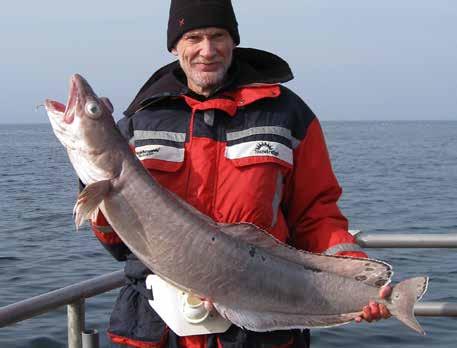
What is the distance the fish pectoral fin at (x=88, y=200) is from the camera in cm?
375

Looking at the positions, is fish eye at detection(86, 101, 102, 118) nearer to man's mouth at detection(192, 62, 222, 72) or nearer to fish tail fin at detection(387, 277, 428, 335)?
man's mouth at detection(192, 62, 222, 72)

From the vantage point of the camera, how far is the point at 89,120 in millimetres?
3936

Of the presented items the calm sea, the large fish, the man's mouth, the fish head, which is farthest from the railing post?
the calm sea

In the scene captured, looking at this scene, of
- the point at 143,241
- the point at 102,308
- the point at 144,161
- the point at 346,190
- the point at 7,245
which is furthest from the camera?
the point at 346,190

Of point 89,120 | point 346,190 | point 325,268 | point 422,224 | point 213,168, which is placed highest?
point 89,120

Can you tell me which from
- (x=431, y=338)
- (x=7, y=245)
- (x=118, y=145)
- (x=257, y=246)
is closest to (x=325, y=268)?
(x=257, y=246)

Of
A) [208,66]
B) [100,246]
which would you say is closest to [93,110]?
[208,66]

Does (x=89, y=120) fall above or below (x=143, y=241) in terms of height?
above

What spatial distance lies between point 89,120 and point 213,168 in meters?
0.70

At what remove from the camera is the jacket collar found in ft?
14.1

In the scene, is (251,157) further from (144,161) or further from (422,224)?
(422,224)

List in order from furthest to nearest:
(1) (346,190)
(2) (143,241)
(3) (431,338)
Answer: (1) (346,190), (3) (431,338), (2) (143,241)

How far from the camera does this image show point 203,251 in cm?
393

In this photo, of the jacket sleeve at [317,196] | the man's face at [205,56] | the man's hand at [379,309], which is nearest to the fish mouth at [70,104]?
the man's face at [205,56]
